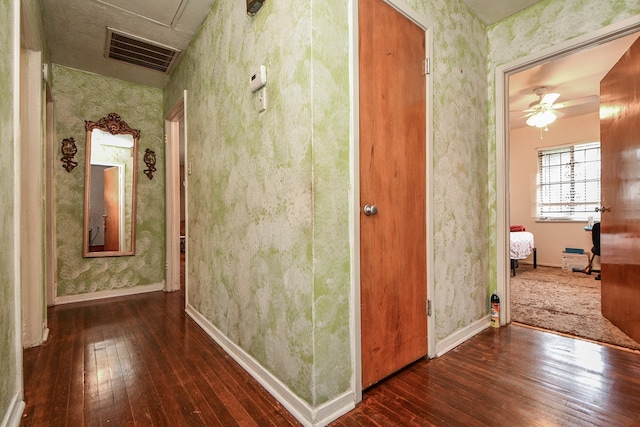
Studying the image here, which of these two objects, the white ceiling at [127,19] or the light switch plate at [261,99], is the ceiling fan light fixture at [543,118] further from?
the light switch plate at [261,99]

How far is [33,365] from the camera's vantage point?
1.88m

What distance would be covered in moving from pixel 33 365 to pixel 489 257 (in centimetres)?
337

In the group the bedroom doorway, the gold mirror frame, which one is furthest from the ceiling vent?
the bedroom doorway

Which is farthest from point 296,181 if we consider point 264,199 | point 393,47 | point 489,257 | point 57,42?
point 57,42

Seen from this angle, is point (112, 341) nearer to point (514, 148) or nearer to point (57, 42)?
point (57, 42)

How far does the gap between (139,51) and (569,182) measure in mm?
6684

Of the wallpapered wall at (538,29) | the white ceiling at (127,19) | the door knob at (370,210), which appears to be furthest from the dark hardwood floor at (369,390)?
the white ceiling at (127,19)

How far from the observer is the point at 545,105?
4133 millimetres

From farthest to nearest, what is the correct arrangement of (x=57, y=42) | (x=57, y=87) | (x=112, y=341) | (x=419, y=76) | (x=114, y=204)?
(x=114, y=204) → (x=57, y=87) → (x=57, y=42) → (x=112, y=341) → (x=419, y=76)

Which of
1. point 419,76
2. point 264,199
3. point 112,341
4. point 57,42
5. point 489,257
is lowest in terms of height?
point 112,341

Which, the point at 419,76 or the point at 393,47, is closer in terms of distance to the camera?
the point at 393,47

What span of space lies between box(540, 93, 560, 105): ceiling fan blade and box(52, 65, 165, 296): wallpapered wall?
16.8ft

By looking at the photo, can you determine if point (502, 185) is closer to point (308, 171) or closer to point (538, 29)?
point (538, 29)

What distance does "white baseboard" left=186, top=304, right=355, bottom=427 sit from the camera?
1.33 meters
